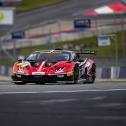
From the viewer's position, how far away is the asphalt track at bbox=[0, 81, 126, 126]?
1048 cm

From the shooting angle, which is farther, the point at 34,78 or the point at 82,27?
the point at 82,27

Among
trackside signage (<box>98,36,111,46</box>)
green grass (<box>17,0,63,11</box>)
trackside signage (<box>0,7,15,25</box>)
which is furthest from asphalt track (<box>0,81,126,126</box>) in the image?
green grass (<box>17,0,63,11</box>)

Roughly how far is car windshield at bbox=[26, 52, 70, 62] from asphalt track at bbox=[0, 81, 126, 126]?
225 inches

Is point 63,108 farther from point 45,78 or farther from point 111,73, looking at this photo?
point 111,73

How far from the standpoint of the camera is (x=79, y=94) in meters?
15.4

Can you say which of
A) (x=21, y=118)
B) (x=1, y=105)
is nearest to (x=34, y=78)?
(x=1, y=105)

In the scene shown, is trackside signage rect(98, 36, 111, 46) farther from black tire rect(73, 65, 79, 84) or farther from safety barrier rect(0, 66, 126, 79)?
black tire rect(73, 65, 79, 84)

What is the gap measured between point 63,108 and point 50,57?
10.1 meters

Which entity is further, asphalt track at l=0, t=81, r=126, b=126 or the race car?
the race car

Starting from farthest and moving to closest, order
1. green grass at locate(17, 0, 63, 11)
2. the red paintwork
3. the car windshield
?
green grass at locate(17, 0, 63, 11) < the car windshield < the red paintwork

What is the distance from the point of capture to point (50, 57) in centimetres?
2236

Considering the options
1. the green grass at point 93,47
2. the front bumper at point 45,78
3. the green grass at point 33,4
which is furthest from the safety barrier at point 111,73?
the green grass at point 33,4

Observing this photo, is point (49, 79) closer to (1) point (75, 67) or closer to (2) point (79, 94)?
(1) point (75, 67)

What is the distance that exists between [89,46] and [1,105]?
3281 cm
